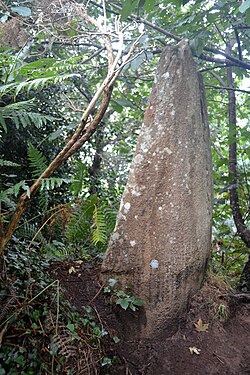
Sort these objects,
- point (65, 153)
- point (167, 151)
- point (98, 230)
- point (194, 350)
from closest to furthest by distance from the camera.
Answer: point (65, 153), point (194, 350), point (98, 230), point (167, 151)

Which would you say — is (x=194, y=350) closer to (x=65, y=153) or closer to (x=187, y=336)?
(x=187, y=336)

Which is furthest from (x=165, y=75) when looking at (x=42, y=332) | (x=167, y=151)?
(x=42, y=332)

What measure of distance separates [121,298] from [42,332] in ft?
2.43

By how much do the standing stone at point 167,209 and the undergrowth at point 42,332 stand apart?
519 mm

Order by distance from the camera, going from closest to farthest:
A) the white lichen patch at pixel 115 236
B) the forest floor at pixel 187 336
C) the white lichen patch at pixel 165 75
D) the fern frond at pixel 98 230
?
1. the forest floor at pixel 187 336
2. the fern frond at pixel 98 230
3. the white lichen patch at pixel 115 236
4. the white lichen patch at pixel 165 75

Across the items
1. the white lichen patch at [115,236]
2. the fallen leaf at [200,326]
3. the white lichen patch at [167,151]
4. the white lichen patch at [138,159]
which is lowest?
the fallen leaf at [200,326]

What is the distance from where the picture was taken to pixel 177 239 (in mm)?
2738

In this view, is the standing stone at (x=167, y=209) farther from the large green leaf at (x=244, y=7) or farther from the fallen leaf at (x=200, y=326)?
the large green leaf at (x=244, y=7)

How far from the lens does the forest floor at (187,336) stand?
7.76 feet

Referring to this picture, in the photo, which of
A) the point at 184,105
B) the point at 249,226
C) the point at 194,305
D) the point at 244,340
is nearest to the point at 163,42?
the point at 184,105

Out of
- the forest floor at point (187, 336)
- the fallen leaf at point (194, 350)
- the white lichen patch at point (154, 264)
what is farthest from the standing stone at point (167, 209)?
the fallen leaf at point (194, 350)

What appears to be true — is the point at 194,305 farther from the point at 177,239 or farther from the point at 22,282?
the point at 22,282

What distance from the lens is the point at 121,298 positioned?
2.61 meters

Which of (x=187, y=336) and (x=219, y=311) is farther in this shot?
(x=219, y=311)
